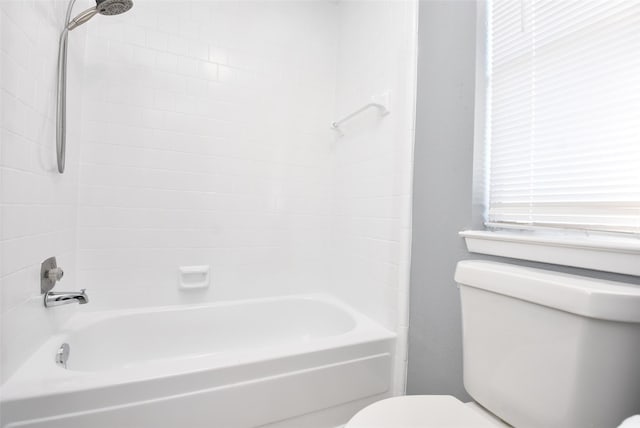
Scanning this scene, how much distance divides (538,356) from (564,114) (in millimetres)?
688

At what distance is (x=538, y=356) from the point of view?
69cm

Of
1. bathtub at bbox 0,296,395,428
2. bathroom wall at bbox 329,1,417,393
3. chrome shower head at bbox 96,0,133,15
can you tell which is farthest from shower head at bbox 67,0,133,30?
bathtub at bbox 0,296,395,428

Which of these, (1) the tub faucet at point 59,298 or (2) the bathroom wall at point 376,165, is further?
(2) the bathroom wall at point 376,165

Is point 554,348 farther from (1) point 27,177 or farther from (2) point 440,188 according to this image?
(1) point 27,177

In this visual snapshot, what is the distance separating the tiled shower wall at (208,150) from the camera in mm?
1486

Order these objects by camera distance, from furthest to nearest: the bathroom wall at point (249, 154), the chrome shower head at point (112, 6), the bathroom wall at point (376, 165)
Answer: the bathroom wall at point (249, 154) → the bathroom wall at point (376, 165) → the chrome shower head at point (112, 6)

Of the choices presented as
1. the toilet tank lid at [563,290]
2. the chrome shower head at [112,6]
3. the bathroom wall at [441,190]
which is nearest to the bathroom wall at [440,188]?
Answer: the bathroom wall at [441,190]

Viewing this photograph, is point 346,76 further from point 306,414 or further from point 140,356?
point 140,356

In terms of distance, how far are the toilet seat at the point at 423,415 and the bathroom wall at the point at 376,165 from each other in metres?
0.51

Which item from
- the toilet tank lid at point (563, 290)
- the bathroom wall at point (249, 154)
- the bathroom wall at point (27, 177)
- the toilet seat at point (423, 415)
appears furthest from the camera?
the bathroom wall at point (249, 154)

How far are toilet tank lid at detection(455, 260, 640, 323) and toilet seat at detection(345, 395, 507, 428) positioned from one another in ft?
1.09

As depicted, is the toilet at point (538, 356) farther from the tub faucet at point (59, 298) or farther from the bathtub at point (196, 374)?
the tub faucet at point (59, 298)

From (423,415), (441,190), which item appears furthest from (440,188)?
(423,415)

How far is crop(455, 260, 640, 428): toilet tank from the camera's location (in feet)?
1.97
